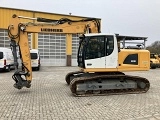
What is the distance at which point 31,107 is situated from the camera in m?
9.61

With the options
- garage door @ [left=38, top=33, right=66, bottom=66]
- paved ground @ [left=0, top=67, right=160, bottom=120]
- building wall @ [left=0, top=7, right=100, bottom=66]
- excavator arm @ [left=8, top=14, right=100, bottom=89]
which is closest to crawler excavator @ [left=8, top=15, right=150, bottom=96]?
excavator arm @ [left=8, top=14, right=100, bottom=89]

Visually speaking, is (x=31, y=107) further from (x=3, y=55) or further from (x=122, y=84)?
(x=3, y=55)

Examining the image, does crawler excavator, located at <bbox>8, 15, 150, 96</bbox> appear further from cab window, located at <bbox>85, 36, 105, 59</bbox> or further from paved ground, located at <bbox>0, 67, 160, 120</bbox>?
paved ground, located at <bbox>0, 67, 160, 120</bbox>

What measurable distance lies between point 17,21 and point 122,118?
724 centimetres

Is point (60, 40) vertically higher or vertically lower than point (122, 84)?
higher

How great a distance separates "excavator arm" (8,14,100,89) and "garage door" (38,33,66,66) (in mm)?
22213

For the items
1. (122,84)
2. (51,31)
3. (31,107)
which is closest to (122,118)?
(31,107)

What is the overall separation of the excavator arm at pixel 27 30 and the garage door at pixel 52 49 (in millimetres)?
22213

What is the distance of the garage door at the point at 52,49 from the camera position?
36000mm

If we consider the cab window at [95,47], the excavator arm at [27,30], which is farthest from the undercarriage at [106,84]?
the excavator arm at [27,30]

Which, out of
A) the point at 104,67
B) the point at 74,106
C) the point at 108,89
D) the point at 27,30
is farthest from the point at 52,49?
the point at 74,106

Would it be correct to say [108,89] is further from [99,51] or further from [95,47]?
[95,47]

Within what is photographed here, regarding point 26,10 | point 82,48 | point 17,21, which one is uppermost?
point 26,10

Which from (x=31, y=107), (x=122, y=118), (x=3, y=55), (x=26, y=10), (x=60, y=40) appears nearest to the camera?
(x=122, y=118)
